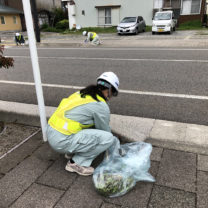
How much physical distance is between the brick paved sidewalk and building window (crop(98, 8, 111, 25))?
26.1 meters

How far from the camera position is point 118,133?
329cm

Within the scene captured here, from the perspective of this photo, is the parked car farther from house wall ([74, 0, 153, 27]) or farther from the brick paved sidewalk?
the brick paved sidewalk

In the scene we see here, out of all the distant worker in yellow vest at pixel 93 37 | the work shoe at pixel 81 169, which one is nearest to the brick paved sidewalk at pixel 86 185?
the work shoe at pixel 81 169

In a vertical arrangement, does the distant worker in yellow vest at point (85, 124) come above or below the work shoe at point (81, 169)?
above

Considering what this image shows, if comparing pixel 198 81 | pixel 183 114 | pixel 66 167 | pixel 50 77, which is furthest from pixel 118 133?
pixel 50 77

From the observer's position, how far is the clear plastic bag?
89.1 inches

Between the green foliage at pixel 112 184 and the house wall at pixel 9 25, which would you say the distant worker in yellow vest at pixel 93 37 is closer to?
the green foliage at pixel 112 184

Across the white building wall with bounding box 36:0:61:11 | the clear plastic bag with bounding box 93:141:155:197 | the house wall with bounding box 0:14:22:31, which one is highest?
the white building wall with bounding box 36:0:61:11

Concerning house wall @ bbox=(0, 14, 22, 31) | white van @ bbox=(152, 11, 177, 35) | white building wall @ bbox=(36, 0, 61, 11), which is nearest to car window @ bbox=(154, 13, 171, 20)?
white van @ bbox=(152, 11, 177, 35)

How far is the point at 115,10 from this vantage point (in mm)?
26078

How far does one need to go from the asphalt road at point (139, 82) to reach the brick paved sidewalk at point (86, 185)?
4.38 ft

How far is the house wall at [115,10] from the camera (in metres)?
24.9

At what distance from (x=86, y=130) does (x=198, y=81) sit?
170 inches

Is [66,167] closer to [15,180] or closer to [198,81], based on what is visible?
[15,180]
